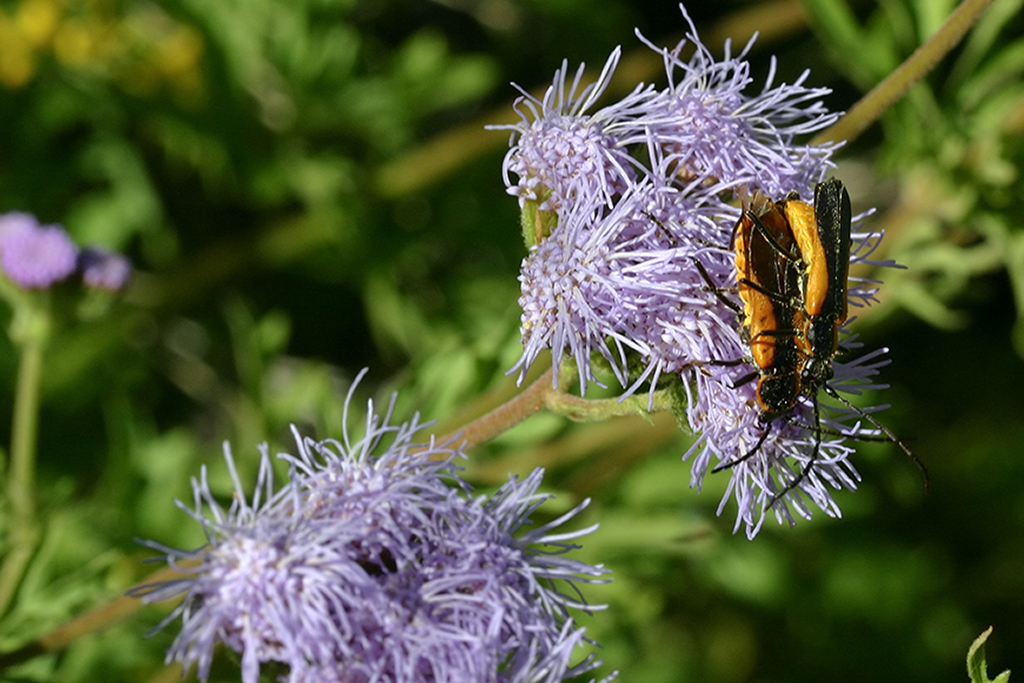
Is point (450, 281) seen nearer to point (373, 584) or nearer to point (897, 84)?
point (897, 84)

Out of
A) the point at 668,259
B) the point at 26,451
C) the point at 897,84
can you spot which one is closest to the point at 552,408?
the point at 668,259

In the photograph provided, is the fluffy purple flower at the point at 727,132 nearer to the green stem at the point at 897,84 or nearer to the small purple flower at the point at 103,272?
the green stem at the point at 897,84

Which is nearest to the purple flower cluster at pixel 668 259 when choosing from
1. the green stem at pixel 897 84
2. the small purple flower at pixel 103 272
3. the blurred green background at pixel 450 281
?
the green stem at pixel 897 84

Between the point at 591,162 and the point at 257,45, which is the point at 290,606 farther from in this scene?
the point at 257,45

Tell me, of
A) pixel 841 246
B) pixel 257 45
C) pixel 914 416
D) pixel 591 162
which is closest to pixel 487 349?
pixel 591 162

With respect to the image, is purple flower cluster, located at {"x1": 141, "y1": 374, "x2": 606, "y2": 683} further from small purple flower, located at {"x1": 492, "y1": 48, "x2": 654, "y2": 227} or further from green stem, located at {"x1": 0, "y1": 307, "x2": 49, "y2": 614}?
green stem, located at {"x1": 0, "y1": 307, "x2": 49, "y2": 614}

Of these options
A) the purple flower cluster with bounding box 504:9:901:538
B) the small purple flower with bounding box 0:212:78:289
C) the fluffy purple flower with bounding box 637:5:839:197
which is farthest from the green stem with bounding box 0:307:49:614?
the fluffy purple flower with bounding box 637:5:839:197
